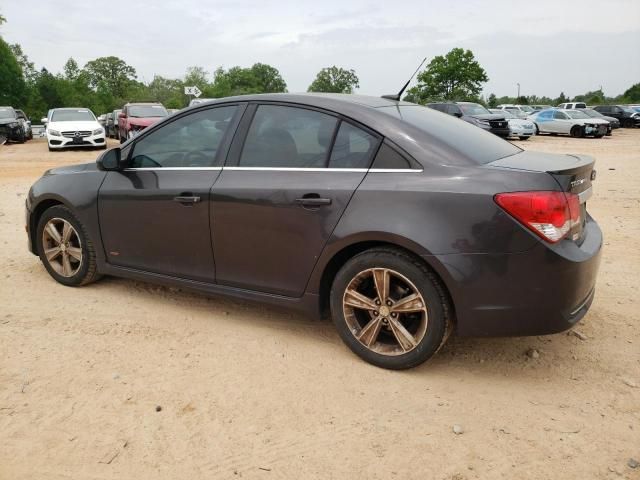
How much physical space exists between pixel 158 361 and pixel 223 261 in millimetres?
759

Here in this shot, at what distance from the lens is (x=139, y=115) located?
20094 mm

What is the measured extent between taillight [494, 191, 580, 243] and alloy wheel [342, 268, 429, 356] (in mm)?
659

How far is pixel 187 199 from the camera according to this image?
3797 mm

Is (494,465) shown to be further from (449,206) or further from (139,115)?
(139,115)

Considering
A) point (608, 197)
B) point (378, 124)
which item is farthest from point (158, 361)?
point (608, 197)

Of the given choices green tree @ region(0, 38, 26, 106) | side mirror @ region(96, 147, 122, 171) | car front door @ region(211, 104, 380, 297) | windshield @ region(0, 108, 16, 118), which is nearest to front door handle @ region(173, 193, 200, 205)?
car front door @ region(211, 104, 380, 297)

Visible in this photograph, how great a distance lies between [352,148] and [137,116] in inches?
723

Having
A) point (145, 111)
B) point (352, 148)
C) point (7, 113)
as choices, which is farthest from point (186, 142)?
point (7, 113)

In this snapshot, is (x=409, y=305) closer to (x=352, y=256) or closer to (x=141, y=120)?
(x=352, y=256)

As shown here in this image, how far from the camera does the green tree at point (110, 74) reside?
98688mm

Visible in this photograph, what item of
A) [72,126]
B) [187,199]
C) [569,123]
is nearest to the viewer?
[187,199]

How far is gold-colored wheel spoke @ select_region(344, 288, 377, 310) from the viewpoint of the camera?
3260 mm

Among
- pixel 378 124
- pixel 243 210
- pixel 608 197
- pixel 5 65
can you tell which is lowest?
pixel 608 197

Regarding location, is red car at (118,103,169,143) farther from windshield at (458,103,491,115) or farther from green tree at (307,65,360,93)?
green tree at (307,65,360,93)
